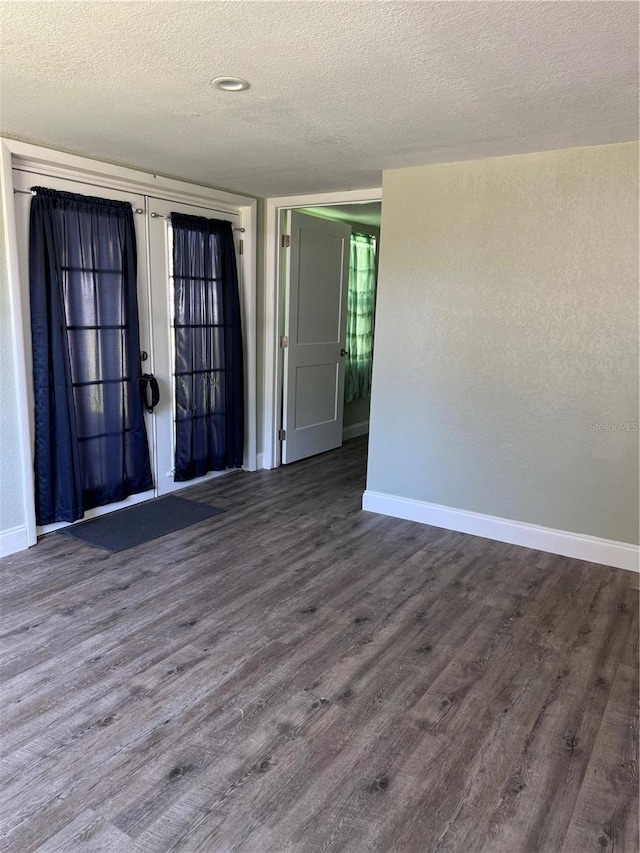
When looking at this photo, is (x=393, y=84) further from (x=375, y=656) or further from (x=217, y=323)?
(x=217, y=323)

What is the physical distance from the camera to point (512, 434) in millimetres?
3588

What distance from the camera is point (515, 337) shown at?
3496mm

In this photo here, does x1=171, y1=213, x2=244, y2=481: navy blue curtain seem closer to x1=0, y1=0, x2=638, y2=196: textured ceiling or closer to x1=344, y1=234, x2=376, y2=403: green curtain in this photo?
x1=0, y1=0, x2=638, y2=196: textured ceiling

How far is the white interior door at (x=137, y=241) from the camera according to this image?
329 centimetres

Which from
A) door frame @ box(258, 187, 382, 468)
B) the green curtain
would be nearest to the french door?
door frame @ box(258, 187, 382, 468)

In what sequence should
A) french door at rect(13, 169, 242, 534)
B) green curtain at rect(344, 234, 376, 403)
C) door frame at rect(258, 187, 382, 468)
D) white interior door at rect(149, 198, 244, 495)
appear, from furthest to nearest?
green curtain at rect(344, 234, 376, 403) → door frame at rect(258, 187, 382, 468) → white interior door at rect(149, 198, 244, 495) → french door at rect(13, 169, 242, 534)

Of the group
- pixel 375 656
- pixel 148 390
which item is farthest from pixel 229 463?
pixel 375 656

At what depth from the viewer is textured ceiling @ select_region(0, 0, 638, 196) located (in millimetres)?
1755

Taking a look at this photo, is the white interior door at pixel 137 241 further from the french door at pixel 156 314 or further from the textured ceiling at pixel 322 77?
the textured ceiling at pixel 322 77

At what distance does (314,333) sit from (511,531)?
104 inches

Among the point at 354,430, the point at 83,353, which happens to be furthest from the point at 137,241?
the point at 354,430

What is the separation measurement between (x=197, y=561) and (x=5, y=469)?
119 cm

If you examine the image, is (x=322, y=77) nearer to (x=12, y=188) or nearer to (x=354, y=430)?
(x=12, y=188)

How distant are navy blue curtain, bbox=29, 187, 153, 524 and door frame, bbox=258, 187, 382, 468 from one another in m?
1.33
